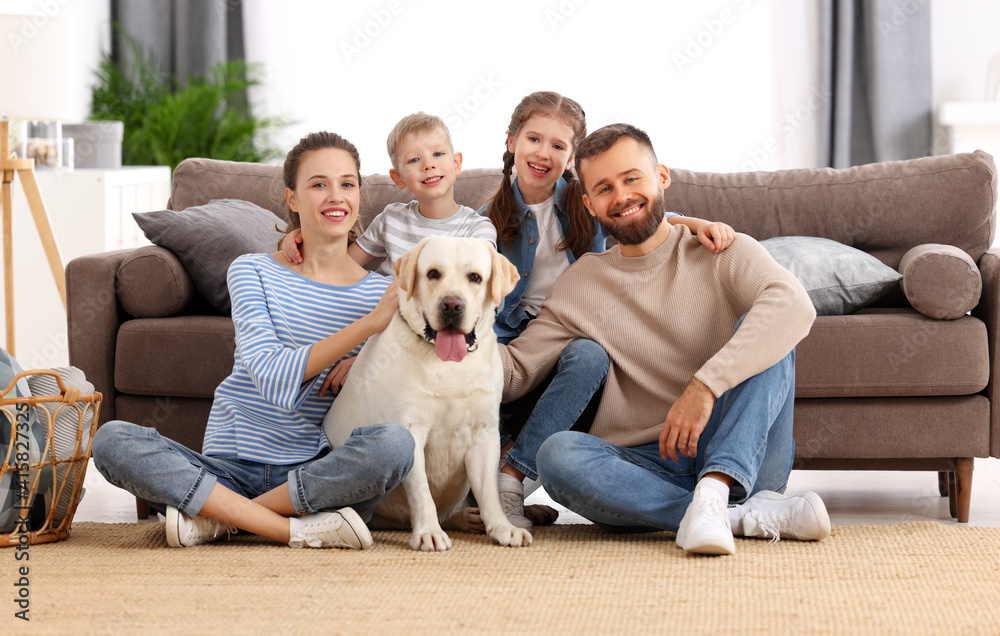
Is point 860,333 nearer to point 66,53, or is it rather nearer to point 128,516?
point 128,516

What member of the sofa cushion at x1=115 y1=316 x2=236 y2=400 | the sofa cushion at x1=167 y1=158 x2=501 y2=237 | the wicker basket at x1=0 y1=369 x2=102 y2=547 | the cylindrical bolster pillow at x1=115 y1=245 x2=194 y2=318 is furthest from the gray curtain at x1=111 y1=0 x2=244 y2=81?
the wicker basket at x1=0 y1=369 x2=102 y2=547

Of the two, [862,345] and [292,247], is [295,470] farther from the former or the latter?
[862,345]

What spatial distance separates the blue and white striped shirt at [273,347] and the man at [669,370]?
0.42 meters

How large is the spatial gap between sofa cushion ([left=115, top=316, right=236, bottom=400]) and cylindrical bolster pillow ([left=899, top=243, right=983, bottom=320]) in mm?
1794

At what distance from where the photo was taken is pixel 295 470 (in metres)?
1.85

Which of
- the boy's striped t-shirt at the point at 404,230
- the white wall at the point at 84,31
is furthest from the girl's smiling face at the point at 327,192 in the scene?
the white wall at the point at 84,31

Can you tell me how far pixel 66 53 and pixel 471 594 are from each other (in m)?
2.74

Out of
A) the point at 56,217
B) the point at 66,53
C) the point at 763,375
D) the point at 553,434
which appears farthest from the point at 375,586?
the point at 56,217

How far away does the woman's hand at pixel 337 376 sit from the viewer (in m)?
2.01

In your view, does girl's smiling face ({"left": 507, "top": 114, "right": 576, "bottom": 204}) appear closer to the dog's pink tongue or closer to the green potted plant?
the dog's pink tongue

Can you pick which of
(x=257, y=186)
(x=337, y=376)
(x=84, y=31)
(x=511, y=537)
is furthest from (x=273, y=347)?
(x=84, y=31)

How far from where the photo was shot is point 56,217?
3.86m

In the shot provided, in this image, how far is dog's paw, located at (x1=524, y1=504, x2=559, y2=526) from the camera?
2.16 metres

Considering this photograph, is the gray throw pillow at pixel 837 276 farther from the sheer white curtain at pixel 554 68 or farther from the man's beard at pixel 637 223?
the sheer white curtain at pixel 554 68
